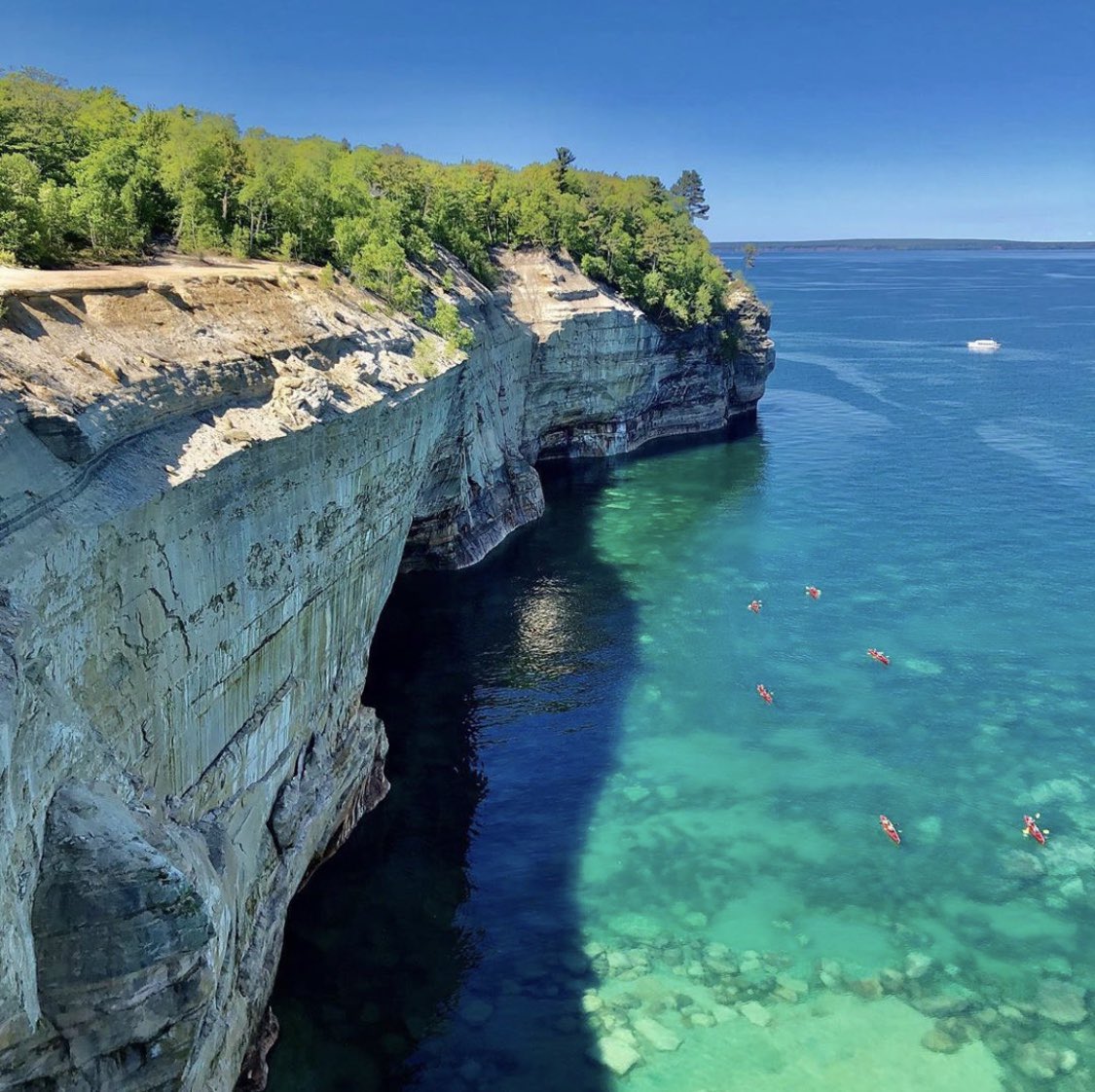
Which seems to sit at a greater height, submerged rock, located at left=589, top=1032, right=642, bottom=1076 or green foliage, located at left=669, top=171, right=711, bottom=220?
green foliage, located at left=669, top=171, right=711, bottom=220

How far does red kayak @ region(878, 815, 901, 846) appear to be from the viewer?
31891 millimetres

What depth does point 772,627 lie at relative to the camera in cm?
4759

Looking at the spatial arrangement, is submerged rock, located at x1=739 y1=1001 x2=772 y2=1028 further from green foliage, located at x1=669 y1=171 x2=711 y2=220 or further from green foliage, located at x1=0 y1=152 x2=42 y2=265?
green foliage, located at x1=669 y1=171 x2=711 y2=220

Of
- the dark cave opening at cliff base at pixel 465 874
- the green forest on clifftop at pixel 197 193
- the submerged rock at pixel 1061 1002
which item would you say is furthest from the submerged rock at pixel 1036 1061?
the green forest on clifftop at pixel 197 193

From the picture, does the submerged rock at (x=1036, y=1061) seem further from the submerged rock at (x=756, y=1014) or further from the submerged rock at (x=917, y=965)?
the submerged rock at (x=756, y=1014)

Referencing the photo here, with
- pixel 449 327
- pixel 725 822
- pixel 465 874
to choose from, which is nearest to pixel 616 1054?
pixel 465 874

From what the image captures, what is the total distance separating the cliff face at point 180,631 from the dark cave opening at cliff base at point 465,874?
1.74 meters

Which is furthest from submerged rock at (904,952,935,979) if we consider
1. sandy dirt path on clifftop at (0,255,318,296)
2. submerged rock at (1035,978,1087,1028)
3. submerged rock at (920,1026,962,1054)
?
sandy dirt path on clifftop at (0,255,318,296)

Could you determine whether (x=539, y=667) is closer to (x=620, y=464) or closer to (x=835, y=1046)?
(x=835, y=1046)

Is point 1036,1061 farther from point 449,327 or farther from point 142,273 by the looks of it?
point 449,327

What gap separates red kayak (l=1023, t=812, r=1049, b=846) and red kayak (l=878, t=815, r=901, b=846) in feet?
14.4

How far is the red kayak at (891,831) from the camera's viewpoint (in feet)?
105

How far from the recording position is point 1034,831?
32.1 metres

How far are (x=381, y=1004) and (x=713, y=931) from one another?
9.88 m
